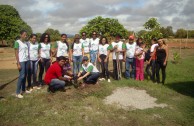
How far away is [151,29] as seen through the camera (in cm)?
1223

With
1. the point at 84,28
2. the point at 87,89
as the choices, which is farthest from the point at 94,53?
the point at 84,28

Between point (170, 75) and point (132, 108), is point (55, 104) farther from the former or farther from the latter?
point (170, 75)

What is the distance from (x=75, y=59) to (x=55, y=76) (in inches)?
71.5

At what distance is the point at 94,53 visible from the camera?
921 cm

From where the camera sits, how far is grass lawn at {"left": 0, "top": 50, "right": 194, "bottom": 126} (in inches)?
208

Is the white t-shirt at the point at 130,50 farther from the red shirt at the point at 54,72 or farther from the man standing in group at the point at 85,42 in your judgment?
the red shirt at the point at 54,72

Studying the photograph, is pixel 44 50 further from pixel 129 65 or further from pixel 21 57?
pixel 129 65

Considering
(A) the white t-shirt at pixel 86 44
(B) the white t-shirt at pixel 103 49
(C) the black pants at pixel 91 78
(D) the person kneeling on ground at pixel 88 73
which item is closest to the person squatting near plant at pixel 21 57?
(D) the person kneeling on ground at pixel 88 73

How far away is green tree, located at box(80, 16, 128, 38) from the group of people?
86.2 ft

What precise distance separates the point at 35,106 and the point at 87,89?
6.46 ft

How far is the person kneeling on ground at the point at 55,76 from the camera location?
7.11m

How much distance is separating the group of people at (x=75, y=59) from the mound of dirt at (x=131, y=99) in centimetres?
119

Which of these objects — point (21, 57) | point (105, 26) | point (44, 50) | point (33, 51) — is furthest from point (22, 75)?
point (105, 26)

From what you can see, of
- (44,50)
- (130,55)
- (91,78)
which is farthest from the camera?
(130,55)
